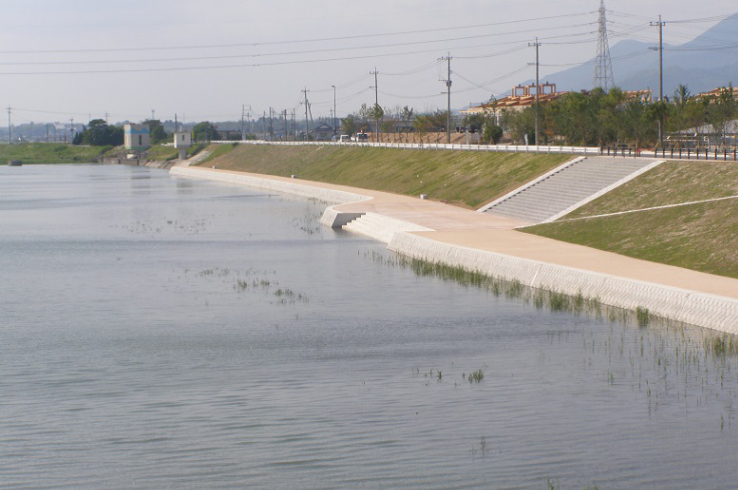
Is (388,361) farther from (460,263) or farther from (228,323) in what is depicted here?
(460,263)

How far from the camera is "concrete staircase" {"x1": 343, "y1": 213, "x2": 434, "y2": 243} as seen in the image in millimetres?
48547

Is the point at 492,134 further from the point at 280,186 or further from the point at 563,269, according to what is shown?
the point at 563,269

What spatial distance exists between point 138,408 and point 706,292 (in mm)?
16363

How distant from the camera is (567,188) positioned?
183 ft

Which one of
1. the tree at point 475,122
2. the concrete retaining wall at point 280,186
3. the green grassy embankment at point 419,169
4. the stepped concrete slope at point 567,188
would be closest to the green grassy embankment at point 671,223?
the stepped concrete slope at point 567,188

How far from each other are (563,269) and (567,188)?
24.9 metres

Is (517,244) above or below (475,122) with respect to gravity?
below

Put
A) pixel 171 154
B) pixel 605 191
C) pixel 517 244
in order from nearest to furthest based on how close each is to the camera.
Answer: pixel 517 244, pixel 605 191, pixel 171 154

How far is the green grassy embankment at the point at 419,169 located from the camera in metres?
64.3

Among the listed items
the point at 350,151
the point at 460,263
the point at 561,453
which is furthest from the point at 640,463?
the point at 350,151

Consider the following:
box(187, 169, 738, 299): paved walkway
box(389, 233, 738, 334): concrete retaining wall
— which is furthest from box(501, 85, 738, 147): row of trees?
box(389, 233, 738, 334): concrete retaining wall

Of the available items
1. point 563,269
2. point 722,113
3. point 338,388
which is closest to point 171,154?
point 722,113

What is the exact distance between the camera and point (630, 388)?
20.8 m

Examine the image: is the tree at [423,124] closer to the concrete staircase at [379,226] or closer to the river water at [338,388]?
the concrete staircase at [379,226]
